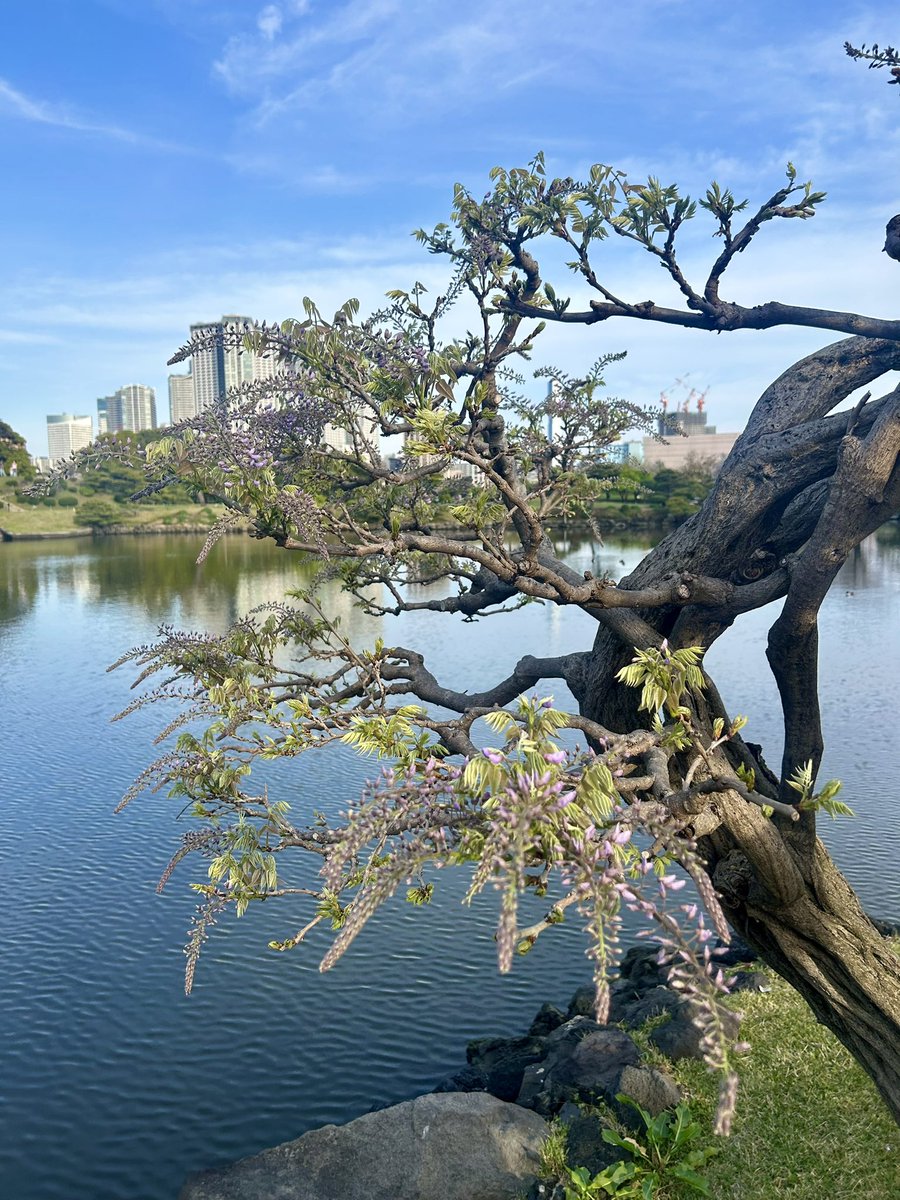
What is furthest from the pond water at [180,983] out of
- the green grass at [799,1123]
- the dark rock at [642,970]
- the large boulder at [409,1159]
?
the green grass at [799,1123]

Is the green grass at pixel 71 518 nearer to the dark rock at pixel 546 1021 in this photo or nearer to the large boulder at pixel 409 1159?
the dark rock at pixel 546 1021

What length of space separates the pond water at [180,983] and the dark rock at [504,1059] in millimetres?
386

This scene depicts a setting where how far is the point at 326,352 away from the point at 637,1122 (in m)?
6.90

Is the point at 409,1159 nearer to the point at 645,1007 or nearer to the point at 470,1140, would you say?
the point at 470,1140

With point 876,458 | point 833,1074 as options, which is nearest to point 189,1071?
point 833,1074

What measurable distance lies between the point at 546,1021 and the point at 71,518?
99087 millimetres

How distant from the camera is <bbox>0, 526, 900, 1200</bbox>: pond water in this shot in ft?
36.0

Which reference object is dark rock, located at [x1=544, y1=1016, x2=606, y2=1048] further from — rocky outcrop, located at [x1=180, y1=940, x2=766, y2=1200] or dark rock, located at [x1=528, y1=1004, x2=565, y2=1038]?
dark rock, located at [x1=528, y1=1004, x2=565, y2=1038]

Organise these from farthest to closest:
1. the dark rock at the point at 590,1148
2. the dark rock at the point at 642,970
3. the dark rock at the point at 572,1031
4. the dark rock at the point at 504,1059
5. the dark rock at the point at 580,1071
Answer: the dark rock at the point at 642,970 < the dark rock at the point at 572,1031 < the dark rock at the point at 504,1059 < the dark rock at the point at 580,1071 < the dark rock at the point at 590,1148

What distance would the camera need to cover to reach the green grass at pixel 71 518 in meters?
97.0

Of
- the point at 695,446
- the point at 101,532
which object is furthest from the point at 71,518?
the point at 695,446

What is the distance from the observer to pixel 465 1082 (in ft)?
35.7

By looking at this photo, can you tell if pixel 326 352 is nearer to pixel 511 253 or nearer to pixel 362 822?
pixel 511 253

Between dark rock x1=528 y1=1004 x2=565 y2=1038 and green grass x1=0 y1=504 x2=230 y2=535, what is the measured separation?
8664 cm
